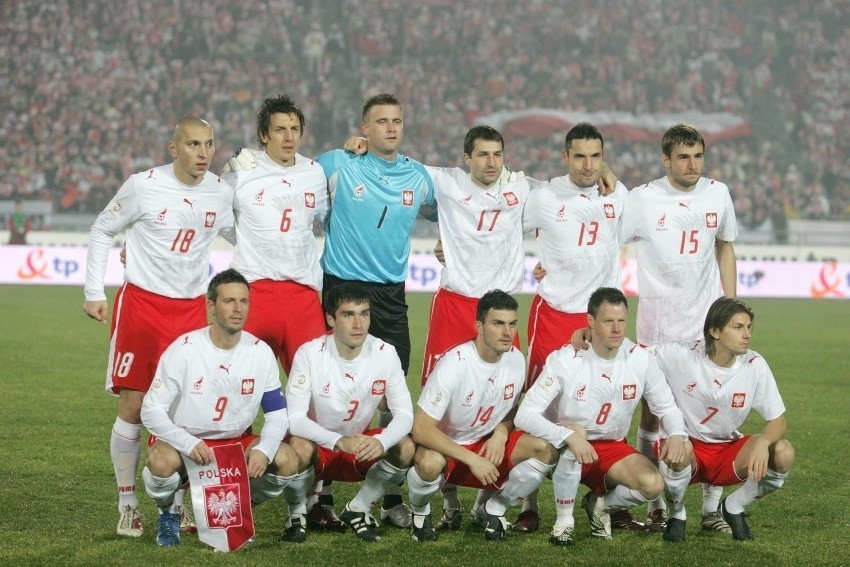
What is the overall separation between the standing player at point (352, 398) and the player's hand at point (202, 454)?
1.56ft

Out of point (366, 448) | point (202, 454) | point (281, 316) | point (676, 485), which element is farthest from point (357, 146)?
point (676, 485)

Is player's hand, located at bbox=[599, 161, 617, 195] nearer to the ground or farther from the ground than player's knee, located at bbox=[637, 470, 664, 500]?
farther from the ground

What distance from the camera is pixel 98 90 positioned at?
86.4ft

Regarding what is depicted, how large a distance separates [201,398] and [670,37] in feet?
88.3

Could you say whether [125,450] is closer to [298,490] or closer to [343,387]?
[298,490]

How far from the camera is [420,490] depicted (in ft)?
17.2

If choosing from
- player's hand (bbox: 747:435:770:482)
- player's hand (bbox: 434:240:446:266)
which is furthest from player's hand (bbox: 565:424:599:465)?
player's hand (bbox: 434:240:446:266)

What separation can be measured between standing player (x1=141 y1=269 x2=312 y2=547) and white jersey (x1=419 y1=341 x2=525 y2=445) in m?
0.74

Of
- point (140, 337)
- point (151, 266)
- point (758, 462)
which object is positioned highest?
point (151, 266)

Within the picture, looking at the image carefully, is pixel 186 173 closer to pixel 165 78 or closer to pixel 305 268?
pixel 305 268

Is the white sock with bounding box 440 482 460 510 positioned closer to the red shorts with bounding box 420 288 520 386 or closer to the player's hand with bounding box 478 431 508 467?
the player's hand with bounding box 478 431 508 467

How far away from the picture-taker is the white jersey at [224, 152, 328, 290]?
5.77 meters

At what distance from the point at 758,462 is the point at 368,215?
2.39 metres

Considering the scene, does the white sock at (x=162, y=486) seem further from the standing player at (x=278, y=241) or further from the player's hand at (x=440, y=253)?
the player's hand at (x=440, y=253)
